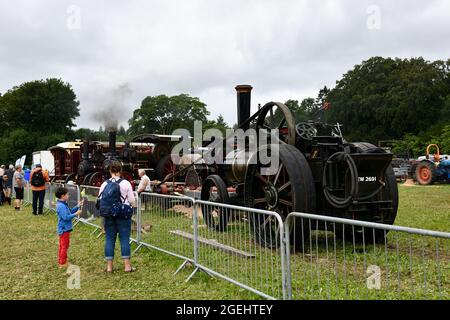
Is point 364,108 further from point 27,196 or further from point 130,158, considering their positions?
point 27,196

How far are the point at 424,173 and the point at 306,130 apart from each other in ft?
57.2

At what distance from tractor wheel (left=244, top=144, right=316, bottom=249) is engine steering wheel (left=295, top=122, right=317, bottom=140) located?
1.55 ft

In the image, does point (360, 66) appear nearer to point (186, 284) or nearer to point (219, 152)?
point (219, 152)

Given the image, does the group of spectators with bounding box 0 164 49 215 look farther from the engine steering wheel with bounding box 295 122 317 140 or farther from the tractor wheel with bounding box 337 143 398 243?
the tractor wheel with bounding box 337 143 398 243

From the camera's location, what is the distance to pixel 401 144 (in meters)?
40.1

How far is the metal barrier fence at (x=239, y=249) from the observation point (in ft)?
13.9

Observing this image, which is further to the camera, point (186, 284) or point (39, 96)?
point (39, 96)

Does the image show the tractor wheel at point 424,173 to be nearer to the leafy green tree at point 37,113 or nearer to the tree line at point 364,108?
the tree line at point 364,108

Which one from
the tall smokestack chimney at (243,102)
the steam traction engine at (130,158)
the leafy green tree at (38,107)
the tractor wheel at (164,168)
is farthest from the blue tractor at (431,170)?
the leafy green tree at (38,107)

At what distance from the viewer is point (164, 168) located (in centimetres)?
1566

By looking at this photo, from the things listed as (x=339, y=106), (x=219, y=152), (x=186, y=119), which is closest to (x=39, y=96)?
(x=186, y=119)
